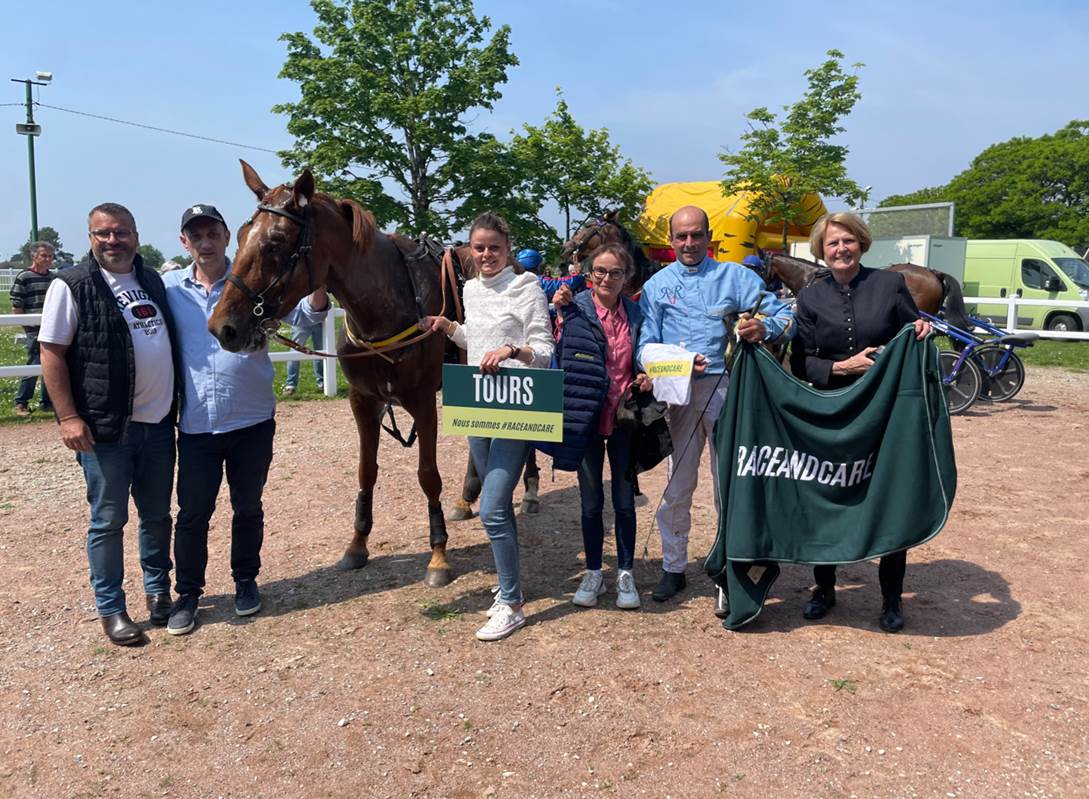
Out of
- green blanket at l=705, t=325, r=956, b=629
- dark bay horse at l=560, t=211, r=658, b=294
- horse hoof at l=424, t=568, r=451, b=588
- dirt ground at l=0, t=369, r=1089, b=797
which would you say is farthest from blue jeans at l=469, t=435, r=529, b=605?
dark bay horse at l=560, t=211, r=658, b=294

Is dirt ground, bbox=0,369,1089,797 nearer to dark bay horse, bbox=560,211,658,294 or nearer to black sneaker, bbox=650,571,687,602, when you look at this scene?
black sneaker, bbox=650,571,687,602

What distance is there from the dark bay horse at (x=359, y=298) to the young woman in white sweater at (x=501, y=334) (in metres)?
0.65

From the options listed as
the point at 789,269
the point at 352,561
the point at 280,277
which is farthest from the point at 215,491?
the point at 789,269

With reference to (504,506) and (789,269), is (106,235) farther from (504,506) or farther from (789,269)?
(789,269)

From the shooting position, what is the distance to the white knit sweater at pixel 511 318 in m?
3.57

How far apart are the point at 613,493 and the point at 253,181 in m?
2.41

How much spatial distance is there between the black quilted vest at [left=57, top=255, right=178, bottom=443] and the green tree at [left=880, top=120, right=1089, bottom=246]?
46.0 m

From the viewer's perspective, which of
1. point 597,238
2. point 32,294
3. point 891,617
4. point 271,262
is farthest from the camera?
point 32,294

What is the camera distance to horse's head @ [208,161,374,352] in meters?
3.43

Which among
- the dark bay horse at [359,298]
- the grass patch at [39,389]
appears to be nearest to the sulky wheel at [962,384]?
the dark bay horse at [359,298]

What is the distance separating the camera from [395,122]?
2056 centimetres

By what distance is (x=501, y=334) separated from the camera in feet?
11.8

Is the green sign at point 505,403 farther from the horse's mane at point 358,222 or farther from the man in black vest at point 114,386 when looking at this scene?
the man in black vest at point 114,386

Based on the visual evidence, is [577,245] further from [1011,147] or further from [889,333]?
[1011,147]
